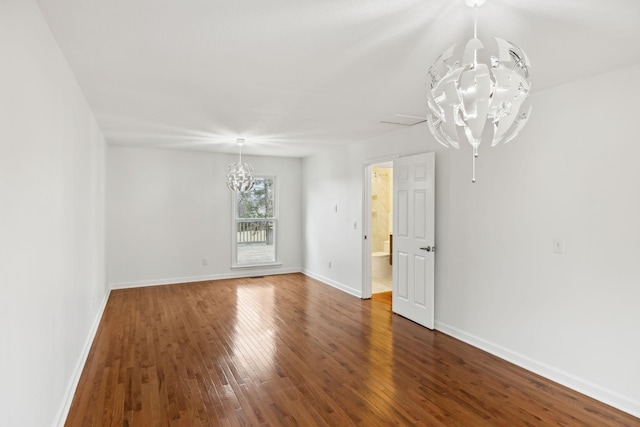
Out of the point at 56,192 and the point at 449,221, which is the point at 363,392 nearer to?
the point at 449,221

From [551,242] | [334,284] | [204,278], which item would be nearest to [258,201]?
[204,278]

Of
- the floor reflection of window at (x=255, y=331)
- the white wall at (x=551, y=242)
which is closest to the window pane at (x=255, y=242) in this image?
the floor reflection of window at (x=255, y=331)

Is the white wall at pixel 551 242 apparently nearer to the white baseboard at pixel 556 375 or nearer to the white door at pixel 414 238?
the white baseboard at pixel 556 375

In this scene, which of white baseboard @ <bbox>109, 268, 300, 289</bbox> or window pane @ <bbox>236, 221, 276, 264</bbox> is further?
window pane @ <bbox>236, 221, 276, 264</bbox>

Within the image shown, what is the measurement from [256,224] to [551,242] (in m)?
5.31

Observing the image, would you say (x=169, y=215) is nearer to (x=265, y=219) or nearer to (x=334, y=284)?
(x=265, y=219)

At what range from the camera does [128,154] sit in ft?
19.7

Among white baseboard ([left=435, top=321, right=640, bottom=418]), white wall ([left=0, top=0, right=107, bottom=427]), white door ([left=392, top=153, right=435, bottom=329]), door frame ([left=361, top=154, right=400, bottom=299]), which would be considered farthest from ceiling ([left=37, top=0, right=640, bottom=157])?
white baseboard ([left=435, top=321, right=640, bottom=418])

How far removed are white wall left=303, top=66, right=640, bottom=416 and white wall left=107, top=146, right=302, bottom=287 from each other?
13.6ft

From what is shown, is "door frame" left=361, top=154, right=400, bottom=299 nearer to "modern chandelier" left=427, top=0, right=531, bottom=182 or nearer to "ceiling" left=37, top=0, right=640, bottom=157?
→ "ceiling" left=37, top=0, right=640, bottom=157

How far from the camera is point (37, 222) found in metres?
1.83

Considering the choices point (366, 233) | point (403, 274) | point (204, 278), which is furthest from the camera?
point (204, 278)

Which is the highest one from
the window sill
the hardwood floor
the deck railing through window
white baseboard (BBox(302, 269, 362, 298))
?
the deck railing through window

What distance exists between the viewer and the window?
7.02 meters
